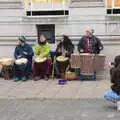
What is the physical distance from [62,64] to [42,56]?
667 mm

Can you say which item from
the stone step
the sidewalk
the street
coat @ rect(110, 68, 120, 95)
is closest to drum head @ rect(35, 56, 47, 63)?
the sidewalk

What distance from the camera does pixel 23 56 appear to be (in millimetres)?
15820

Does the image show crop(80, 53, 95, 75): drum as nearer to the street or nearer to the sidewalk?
the sidewalk

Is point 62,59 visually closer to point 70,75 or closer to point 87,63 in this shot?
point 70,75

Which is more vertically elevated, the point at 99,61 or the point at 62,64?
the point at 99,61

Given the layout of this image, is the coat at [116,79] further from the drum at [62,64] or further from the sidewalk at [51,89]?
the drum at [62,64]

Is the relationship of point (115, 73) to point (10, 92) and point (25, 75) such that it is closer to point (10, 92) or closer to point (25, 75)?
point (10, 92)

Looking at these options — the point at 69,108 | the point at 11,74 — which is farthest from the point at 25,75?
the point at 69,108

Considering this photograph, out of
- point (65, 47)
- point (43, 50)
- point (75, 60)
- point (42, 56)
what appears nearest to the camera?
point (75, 60)

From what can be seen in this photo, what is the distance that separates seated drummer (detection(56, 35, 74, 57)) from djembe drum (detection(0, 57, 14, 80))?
1.47m

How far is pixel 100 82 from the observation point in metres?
15.0

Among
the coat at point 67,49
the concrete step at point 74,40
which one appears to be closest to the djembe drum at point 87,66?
the coat at point 67,49

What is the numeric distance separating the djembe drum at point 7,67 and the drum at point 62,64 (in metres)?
1.45

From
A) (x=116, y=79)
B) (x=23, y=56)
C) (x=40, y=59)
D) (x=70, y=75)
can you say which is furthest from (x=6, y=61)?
(x=116, y=79)
